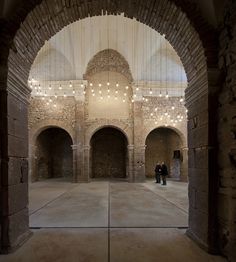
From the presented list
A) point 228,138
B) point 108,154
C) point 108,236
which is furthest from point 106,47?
point 228,138

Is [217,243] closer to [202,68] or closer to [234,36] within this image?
[202,68]

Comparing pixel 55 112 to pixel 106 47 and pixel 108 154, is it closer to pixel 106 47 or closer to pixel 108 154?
pixel 106 47

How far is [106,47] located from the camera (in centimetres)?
1530

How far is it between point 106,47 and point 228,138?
43.5 feet

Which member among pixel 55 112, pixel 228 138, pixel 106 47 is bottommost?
pixel 228 138

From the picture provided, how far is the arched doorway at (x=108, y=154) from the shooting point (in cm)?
1905

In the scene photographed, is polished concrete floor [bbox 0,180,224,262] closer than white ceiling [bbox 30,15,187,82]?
Yes

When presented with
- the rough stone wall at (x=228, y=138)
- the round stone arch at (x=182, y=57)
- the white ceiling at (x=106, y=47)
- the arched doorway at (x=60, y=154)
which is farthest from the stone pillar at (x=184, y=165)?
the rough stone wall at (x=228, y=138)

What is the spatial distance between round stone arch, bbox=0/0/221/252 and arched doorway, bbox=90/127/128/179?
14.7m

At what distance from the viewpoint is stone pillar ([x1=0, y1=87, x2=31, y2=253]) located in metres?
3.54

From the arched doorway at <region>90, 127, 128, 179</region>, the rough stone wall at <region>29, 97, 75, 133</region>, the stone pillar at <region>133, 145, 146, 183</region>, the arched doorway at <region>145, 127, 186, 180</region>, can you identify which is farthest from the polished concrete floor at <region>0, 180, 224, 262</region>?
A: the arched doorway at <region>145, 127, 186, 180</region>

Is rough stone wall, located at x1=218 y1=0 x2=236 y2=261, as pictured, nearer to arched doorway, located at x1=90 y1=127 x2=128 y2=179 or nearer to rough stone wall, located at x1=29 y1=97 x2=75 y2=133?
rough stone wall, located at x1=29 y1=97 x2=75 y2=133

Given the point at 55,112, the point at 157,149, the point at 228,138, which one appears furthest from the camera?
the point at 157,149

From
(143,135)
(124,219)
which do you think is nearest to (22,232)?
(124,219)
